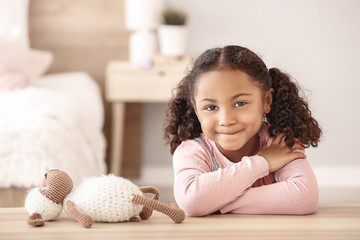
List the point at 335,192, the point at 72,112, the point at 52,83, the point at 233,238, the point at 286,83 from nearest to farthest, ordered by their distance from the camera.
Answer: the point at 233,238 < the point at 286,83 < the point at 72,112 < the point at 52,83 < the point at 335,192

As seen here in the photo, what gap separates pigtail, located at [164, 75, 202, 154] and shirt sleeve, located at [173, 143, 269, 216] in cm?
13

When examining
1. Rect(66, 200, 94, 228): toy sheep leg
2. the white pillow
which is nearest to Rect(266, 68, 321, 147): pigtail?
Rect(66, 200, 94, 228): toy sheep leg

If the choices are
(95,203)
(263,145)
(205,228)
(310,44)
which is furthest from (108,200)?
(310,44)

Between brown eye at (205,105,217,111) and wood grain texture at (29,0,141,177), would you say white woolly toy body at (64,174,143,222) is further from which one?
wood grain texture at (29,0,141,177)

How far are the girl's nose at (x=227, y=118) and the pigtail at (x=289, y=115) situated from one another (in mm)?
139

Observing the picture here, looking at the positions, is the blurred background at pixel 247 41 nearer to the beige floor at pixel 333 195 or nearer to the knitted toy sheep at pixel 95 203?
the beige floor at pixel 333 195

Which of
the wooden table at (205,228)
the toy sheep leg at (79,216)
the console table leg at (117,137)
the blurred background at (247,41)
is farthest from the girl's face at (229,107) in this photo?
the blurred background at (247,41)

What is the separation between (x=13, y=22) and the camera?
9.60ft

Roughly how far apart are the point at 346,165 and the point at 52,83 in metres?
1.71

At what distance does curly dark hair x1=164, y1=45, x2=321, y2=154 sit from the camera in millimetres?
1127

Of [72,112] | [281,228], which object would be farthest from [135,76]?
[281,228]

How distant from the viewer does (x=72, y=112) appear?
Answer: 86.1 inches

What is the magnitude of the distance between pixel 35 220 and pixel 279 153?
470 millimetres

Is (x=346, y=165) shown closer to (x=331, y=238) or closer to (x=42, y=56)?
(x=42, y=56)
